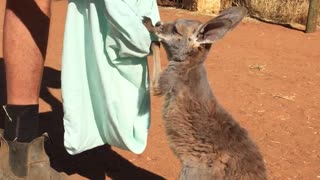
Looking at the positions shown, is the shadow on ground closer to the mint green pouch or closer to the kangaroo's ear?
the mint green pouch

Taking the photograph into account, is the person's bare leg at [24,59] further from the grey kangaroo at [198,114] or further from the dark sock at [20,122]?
the grey kangaroo at [198,114]

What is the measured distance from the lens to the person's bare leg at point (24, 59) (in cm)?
323

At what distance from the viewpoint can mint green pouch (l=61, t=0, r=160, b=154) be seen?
3117 mm

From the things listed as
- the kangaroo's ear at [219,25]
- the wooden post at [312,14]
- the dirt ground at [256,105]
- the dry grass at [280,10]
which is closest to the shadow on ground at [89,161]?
the dirt ground at [256,105]

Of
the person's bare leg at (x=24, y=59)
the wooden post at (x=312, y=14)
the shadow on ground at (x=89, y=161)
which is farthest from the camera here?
the wooden post at (x=312, y=14)

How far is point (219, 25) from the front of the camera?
3.14 m

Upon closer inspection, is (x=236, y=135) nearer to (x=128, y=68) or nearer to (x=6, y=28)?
(x=128, y=68)

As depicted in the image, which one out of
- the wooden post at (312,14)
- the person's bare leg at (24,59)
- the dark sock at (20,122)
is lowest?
the wooden post at (312,14)

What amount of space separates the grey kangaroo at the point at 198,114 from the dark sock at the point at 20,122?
2.38 ft

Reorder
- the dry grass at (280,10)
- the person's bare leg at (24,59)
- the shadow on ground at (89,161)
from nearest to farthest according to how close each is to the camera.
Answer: the person's bare leg at (24,59)
the shadow on ground at (89,161)
the dry grass at (280,10)

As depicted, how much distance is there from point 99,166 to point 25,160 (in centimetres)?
77

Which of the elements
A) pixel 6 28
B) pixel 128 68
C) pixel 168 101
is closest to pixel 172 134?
pixel 168 101

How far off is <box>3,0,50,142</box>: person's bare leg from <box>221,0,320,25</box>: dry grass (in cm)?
562

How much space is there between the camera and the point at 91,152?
13.8ft
